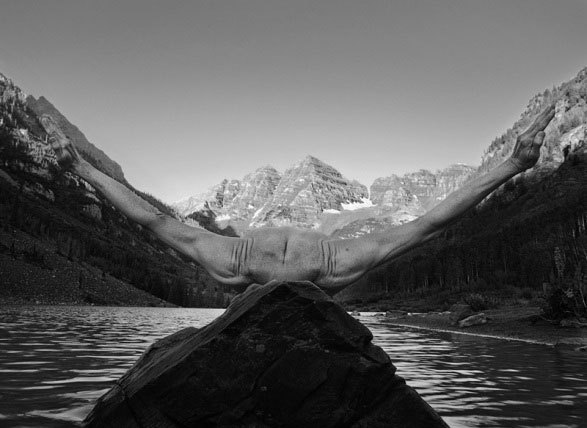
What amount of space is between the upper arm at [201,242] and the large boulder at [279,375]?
2.71ft

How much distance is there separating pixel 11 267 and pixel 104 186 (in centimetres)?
16334

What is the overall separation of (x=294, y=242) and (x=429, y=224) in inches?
33.5

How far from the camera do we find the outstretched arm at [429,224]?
10.2 ft

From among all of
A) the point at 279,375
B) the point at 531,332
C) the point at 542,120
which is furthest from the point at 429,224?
the point at 531,332

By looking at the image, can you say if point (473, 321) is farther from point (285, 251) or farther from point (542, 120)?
point (285, 251)

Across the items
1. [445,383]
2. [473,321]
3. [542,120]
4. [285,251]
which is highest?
[542,120]

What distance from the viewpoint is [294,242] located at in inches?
130

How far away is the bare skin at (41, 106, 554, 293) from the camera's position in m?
3.23

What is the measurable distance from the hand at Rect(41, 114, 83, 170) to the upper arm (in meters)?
0.74

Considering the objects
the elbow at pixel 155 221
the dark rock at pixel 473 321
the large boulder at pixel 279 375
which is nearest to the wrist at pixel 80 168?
the elbow at pixel 155 221

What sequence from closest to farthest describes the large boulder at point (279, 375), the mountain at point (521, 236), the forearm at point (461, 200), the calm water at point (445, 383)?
1. the forearm at point (461, 200)
2. the large boulder at point (279, 375)
3. the calm water at point (445, 383)
4. the mountain at point (521, 236)

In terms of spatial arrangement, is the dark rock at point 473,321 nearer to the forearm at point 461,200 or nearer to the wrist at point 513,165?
the wrist at point 513,165

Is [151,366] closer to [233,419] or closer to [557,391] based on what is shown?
[233,419]

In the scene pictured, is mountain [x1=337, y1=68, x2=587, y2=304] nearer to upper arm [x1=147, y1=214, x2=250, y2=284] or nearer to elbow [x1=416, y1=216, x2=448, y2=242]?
elbow [x1=416, y1=216, x2=448, y2=242]
